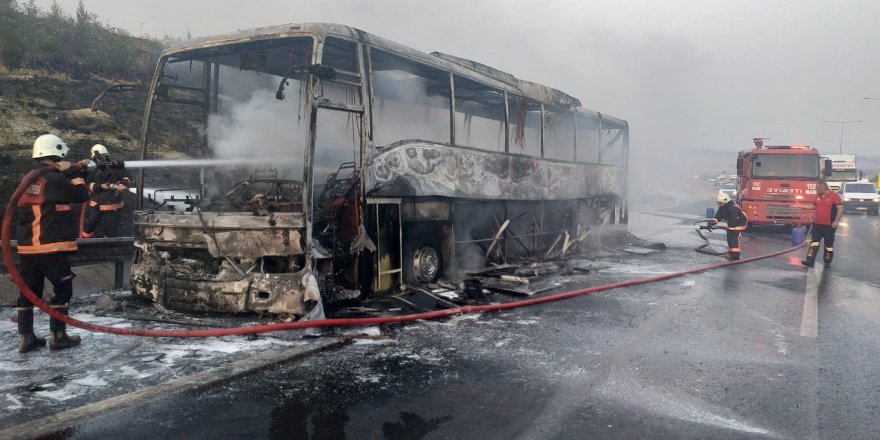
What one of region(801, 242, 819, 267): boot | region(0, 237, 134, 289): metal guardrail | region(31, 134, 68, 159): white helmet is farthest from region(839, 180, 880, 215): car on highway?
region(31, 134, 68, 159): white helmet

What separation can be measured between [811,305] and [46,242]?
8.79m

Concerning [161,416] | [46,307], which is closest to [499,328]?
[161,416]

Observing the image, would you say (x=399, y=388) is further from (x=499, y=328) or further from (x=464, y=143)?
(x=464, y=143)

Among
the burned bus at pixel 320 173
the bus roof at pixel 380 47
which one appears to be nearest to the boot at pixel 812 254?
the bus roof at pixel 380 47

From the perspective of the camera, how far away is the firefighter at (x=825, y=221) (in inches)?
421

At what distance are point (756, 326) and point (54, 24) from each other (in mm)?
21197

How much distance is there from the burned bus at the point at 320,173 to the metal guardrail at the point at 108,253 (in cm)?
85

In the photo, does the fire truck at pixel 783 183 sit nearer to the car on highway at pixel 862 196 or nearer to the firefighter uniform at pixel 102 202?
the car on highway at pixel 862 196

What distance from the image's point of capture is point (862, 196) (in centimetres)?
2895

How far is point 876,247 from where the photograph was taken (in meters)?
14.6

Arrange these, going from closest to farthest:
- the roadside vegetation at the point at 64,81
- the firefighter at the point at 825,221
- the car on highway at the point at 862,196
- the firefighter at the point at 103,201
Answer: the firefighter at the point at 103,201
the firefighter at the point at 825,221
the roadside vegetation at the point at 64,81
the car on highway at the point at 862,196

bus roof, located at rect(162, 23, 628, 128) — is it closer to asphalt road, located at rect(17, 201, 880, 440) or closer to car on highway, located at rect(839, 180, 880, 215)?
asphalt road, located at rect(17, 201, 880, 440)

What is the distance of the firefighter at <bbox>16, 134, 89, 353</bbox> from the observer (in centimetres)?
455

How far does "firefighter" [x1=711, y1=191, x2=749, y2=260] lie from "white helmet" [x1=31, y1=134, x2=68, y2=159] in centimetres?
1146
